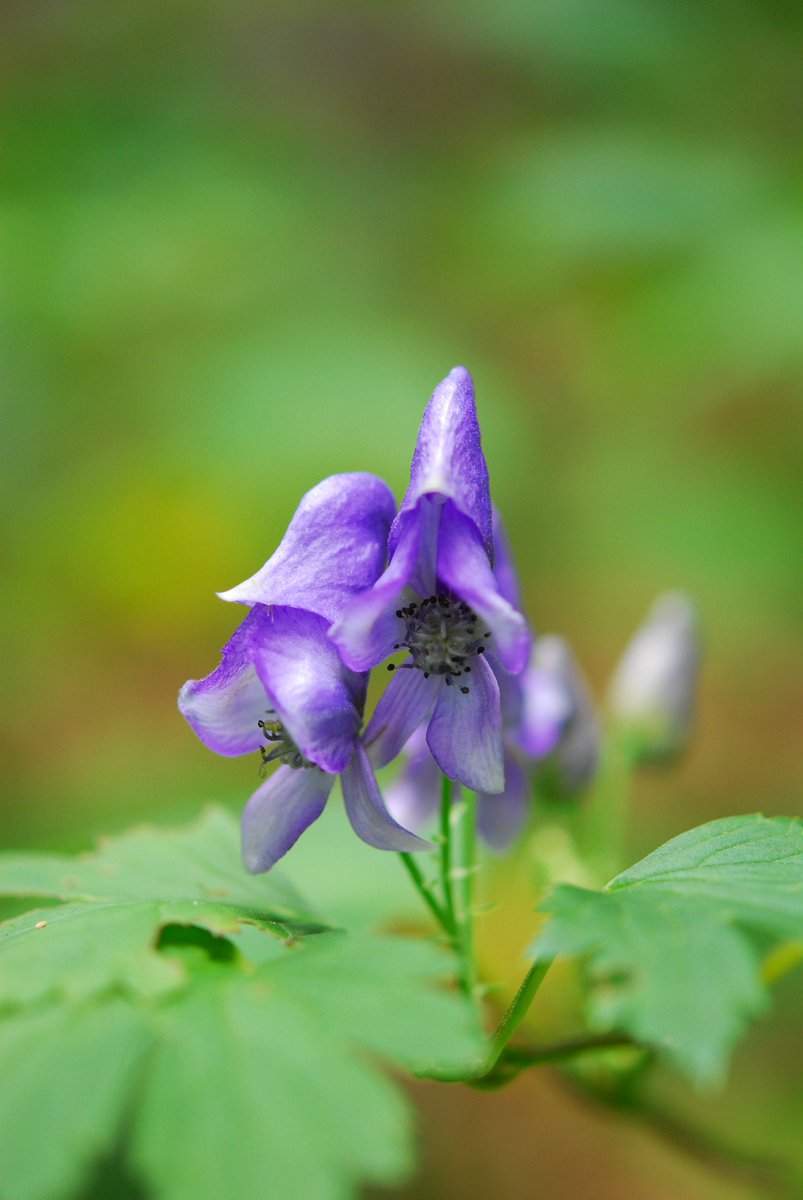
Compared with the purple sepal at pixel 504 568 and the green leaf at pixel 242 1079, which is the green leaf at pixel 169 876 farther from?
the purple sepal at pixel 504 568

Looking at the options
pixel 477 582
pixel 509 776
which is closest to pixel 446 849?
pixel 477 582

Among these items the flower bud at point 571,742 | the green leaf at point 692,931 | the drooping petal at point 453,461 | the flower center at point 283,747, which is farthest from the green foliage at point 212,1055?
the flower bud at point 571,742

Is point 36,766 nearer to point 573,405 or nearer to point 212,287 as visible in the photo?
point 212,287

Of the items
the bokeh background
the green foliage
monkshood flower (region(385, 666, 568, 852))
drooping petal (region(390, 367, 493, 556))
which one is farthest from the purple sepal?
the bokeh background

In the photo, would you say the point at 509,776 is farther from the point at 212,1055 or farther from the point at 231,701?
the point at 212,1055

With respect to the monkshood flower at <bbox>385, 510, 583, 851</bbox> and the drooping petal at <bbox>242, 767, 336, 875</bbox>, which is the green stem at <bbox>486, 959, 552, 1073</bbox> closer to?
the drooping petal at <bbox>242, 767, 336, 875</bbox>

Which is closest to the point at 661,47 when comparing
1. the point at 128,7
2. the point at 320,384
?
the point at 320,384
